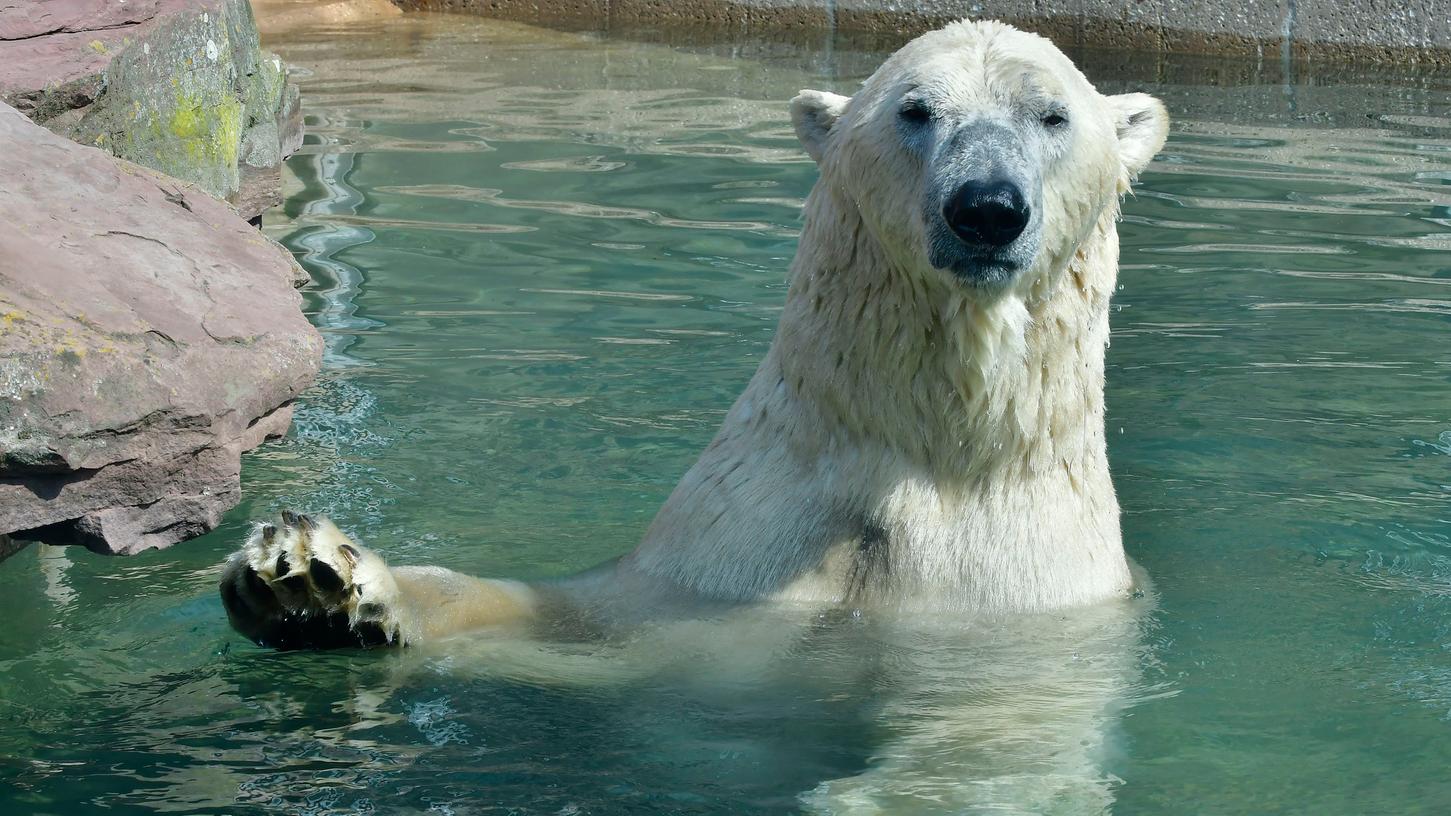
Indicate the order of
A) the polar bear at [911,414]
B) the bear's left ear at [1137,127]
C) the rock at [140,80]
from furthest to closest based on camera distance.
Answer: the rock at [140,80] < the bear's left ear at [1137,127] < the polar bear at [911,414]

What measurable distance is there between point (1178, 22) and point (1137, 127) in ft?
24.2

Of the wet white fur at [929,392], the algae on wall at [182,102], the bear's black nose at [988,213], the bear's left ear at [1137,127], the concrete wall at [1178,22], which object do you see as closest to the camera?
the bear's black nose at [988,213]

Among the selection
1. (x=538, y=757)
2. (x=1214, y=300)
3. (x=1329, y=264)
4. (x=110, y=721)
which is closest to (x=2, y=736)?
(x=110, y=721)

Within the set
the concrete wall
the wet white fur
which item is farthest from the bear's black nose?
the concrete wall

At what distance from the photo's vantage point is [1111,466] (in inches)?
177

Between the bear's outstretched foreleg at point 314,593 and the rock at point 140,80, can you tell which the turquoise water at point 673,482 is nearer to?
the bear's outstretched foreleg at point 314,593

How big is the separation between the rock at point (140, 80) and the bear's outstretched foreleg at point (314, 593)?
1.93m

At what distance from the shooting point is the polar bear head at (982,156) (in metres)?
2.73

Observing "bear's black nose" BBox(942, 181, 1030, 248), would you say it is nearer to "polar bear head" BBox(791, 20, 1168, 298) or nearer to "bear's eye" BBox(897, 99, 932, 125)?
"polar bear head" BBox(791, 20, 1168, 298)

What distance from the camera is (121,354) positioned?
2.88 metres

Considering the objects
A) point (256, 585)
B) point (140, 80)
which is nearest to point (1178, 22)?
point (140, 80)

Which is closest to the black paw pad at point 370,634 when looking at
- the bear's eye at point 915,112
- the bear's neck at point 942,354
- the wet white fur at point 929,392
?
the wet white fur at point 929,392

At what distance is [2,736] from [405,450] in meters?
1.79

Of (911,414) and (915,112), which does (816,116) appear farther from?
(911,414)
